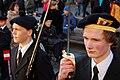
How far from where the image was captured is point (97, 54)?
8.14ft

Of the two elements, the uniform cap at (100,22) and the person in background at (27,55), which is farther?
the person in background at (27,55)

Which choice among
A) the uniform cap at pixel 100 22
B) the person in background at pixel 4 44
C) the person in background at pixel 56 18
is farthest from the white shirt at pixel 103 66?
the person in background at pixel 56 18

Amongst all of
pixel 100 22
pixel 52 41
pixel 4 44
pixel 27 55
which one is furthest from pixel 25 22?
pixel 52 41

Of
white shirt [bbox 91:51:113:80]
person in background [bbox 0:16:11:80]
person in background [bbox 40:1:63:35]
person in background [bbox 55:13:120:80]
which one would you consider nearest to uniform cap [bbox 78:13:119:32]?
person in background [bbox 55:13:120:80]

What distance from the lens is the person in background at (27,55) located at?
358cm

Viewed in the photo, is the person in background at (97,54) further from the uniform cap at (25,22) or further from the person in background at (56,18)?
the person in background at (56,18)

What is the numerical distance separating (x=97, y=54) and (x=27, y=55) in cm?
141

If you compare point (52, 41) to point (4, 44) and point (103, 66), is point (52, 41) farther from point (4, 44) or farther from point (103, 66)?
point (103, 66)

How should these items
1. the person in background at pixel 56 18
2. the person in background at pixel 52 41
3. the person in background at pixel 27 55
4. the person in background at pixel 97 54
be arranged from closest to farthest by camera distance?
the person in background at pixel 97 54 → the person in background at pixel 27 55 → the person in background at pixel 52 41 → the person in background at pixel 56 18

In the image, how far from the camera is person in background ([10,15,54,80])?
11.7ft

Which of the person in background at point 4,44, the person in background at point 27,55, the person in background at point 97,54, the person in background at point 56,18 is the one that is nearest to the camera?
the person in background at point 97,54

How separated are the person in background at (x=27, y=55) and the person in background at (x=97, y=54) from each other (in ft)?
3.03

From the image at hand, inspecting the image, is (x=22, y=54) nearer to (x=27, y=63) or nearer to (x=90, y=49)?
(x=27, y=63)

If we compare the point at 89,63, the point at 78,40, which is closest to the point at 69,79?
the point at 89,63
